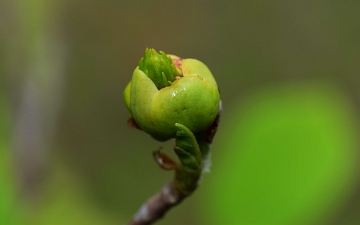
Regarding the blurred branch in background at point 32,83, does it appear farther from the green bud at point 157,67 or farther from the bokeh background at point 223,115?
the green bud at point 157,67

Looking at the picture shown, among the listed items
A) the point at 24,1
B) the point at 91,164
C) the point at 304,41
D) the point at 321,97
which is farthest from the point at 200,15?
the point at 321,97

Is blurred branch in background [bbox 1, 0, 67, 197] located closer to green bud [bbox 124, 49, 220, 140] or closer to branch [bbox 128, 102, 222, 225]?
branch [bbox 128, 102, 222, 225]

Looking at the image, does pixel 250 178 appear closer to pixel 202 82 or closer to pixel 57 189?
pixel 202 82

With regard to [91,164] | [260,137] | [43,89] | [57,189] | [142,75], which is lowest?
[91,164]

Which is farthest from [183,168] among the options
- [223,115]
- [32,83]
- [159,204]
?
[223,115]

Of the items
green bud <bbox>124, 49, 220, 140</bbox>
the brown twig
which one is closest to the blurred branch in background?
the brown twig

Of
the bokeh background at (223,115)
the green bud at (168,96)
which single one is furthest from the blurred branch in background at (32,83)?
the green bud at (168,96)

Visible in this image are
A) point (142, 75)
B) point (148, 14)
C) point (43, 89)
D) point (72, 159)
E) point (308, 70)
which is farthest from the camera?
point (148, 14)
